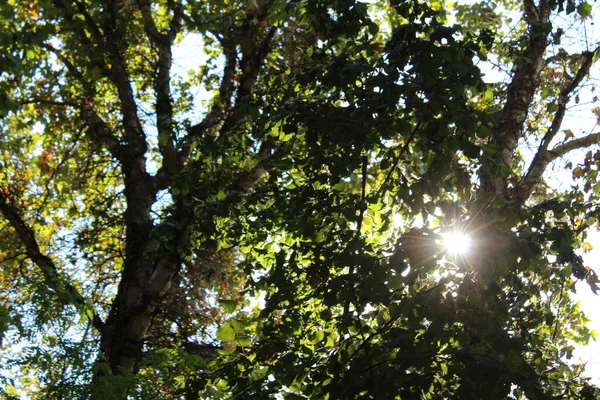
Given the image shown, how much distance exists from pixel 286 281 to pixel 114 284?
22.2 ft

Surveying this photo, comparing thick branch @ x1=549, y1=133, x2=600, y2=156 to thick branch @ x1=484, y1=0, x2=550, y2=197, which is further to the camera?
thick branch @ x1=549, y1=133, x2=600, y2=156

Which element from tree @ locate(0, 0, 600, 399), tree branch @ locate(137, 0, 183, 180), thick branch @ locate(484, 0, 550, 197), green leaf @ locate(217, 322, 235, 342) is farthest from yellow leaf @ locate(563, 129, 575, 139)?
tree branch @ locate(137, 0, 183, 180)

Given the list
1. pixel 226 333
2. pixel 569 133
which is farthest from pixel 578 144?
pixel 226 333

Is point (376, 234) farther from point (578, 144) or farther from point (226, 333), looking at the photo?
point (578, 144)

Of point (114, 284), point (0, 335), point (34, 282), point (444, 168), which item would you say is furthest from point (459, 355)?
point (114, 284)

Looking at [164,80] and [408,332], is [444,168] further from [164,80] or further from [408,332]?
[164,80]

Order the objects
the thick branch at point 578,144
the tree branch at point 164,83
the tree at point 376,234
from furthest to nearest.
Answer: the tree branch at point 164,83
the thick branch at point 578,144
the tree at point 376,234

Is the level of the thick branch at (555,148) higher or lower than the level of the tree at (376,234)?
higher

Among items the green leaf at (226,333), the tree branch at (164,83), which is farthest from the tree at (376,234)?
the tree branch at (164,83)

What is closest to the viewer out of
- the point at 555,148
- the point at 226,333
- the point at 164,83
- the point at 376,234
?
the point at 226,333

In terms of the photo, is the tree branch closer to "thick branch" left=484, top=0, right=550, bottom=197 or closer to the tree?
the tree

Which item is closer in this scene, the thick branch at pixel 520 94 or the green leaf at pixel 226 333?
the green leaf at pixel 226 333

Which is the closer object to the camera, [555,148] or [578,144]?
[555,148]

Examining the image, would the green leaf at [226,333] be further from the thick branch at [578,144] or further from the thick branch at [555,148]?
the thick branch at [578,144]
